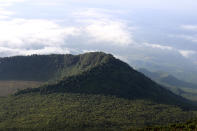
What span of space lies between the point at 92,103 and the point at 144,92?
35.3 meters

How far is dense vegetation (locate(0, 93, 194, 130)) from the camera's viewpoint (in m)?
134

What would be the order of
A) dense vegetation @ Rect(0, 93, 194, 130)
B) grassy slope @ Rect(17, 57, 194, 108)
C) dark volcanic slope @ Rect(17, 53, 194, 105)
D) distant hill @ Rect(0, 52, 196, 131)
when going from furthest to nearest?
dark volcanic slope @ Rect(17, 53, 194, 105)
grassy slope @ Rect(17, 57, 194, 108)
distant hill @ Rect(0, 52, 196, 131)
dense vegetation @ Rect(0, 93, 194, 130)

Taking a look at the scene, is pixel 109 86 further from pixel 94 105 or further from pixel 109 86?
pixel 94 105

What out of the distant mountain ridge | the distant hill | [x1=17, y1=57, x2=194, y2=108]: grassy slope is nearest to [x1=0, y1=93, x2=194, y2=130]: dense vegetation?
the distant hill

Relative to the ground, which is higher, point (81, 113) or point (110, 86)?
point (110, 86)

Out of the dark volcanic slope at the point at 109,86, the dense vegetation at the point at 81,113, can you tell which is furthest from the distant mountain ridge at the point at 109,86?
the dense vegetation at the point at 81,113

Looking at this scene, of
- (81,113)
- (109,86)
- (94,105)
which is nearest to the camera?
(81,113)

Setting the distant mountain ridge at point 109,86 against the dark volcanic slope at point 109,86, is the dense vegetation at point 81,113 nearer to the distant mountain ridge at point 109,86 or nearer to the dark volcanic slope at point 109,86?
the distant mountain ridge at point 109,86

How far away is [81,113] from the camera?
5787 inches

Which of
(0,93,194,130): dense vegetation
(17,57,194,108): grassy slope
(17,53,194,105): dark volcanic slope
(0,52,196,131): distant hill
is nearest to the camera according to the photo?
(0,93,194,130): dense vegetation

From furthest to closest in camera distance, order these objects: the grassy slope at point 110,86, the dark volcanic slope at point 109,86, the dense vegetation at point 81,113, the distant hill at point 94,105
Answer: the dark volcanic slope at point 109,86
the grassy slope at point 110,86
the distant hill at point 94,105
the dense vegetation at point 81,113

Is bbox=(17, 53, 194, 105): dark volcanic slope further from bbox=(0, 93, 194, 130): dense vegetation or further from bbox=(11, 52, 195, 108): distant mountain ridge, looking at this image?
bbox=(0, 93, 194, 130): dense vegetation

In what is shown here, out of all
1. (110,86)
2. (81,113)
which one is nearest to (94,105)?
(81,113)

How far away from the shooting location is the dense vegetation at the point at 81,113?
133875mm
